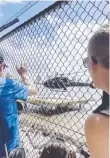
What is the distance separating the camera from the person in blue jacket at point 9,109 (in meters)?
2.96

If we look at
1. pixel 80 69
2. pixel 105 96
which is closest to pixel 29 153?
pixel 80 69

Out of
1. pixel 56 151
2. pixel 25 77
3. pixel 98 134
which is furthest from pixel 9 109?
pixel 98 134

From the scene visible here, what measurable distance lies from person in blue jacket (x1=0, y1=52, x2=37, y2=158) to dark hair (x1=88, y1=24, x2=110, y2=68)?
1.86 m

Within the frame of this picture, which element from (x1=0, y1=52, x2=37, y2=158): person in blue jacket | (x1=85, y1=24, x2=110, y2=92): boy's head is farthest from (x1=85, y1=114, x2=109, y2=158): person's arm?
(x1=0, y1=52, x2=37, y2=158): person in blue jacket

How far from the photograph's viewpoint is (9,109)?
304cm

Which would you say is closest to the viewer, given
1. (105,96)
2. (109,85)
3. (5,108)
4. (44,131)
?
(109,85)

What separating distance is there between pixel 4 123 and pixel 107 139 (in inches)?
79.6

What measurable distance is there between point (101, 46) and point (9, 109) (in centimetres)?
203

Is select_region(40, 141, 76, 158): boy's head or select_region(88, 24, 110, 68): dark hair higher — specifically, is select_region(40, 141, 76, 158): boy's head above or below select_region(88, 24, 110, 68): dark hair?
below

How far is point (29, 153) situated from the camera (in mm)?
3840

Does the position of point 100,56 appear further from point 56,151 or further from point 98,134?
point 56,151

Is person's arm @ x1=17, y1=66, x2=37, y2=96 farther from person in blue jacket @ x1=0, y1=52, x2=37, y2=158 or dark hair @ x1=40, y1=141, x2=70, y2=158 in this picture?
dark hair @ x1=40, y1=141, x2=70, y2=158

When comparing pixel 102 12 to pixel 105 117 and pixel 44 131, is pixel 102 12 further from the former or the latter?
pixel 44 131

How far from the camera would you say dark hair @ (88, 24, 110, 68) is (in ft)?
3.77
